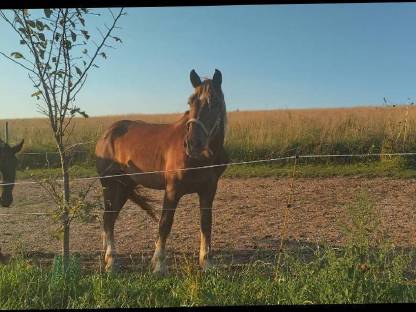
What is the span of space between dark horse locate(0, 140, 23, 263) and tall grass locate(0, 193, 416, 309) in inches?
38.8

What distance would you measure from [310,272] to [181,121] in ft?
6.16

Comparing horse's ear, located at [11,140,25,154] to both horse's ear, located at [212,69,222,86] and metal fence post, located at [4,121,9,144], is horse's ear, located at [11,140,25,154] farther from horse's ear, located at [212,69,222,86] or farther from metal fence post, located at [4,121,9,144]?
horse's ear, located at [212,69,222,86]

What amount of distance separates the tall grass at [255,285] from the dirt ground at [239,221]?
0.72 meters

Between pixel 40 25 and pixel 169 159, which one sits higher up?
pixel 40 25

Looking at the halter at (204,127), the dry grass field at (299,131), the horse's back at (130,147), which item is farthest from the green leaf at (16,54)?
the halter at (204,127)

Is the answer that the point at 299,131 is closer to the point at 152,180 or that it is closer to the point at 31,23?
the point at 152,180

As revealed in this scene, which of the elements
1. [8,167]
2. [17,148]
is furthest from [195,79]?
[8,167]

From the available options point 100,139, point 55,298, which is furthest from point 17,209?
point 55,298

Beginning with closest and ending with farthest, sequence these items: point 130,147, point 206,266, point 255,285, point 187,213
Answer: point 255,285, point 206,266, point 187,213, point 130,147

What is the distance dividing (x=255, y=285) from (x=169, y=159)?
1.54 meters

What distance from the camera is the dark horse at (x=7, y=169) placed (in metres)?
5.01

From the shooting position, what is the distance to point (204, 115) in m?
4.57

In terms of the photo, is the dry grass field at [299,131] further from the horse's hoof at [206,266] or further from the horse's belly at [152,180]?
the horse's hoof at [206,266]

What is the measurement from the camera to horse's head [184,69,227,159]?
4.49 m
